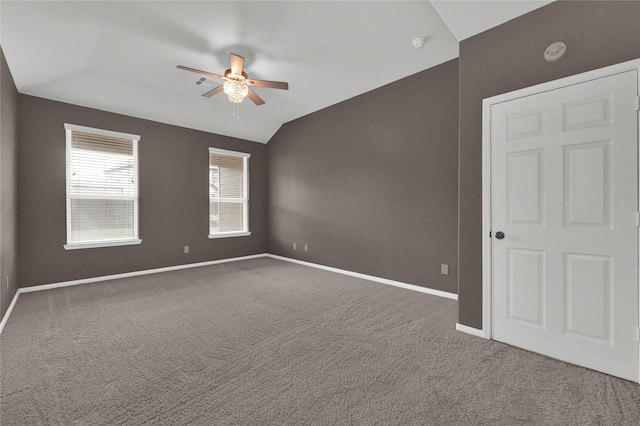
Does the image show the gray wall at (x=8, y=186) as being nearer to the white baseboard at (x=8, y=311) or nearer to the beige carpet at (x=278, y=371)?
the white baseboard at (x=8, y=311)

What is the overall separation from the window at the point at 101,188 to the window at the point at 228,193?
136 cm

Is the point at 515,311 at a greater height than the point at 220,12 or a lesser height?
lesser

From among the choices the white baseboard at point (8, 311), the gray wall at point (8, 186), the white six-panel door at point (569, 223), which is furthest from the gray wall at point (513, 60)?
the gray wall at point (8, 186)

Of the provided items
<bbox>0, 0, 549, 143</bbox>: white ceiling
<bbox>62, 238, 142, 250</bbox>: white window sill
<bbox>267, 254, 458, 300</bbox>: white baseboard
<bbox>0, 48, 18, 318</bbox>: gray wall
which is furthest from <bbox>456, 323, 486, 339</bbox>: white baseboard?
<bbox>62, 238, 142, 250</bbox>: white window sill

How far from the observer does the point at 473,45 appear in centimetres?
252

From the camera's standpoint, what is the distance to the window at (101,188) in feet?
13.6

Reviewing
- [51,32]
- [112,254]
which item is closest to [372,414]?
[51,32]

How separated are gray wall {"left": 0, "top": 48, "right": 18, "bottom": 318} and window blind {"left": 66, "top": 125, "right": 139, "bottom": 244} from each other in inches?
24.6

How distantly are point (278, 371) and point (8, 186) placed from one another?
12.1ft

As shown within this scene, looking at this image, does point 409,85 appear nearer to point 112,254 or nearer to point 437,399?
point 437,399

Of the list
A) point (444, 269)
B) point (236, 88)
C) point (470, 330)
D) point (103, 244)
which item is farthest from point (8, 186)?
point (444, 269)

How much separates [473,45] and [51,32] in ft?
13.0

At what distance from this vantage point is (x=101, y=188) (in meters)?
4.37

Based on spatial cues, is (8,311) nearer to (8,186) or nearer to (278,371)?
(8,186)
